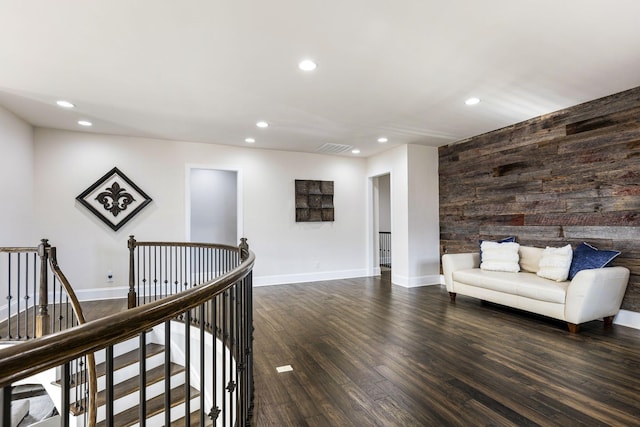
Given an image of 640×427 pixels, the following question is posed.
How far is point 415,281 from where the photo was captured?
598 centimetres

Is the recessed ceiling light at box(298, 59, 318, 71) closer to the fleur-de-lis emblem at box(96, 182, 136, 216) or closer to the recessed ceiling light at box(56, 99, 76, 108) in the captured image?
the recessed ceiling light at box(56, 99, 76, 108)

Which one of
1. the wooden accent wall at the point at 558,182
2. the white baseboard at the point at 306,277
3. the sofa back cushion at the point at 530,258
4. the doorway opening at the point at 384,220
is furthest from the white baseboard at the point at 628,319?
the doorway opening at the point at 384,220

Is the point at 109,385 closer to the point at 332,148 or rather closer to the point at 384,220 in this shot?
the point at 332,148

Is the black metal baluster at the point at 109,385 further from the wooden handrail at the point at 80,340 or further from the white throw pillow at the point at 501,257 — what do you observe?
the white throw pillow at the point at 501,257

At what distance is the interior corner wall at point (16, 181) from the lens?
4.08 m

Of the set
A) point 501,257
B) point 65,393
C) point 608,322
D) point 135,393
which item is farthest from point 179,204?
point 608,322

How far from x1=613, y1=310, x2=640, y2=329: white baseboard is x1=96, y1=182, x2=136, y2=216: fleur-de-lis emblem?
22.7 feet

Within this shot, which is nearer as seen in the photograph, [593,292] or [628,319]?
[593,292]

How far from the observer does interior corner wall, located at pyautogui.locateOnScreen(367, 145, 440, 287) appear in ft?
19.5

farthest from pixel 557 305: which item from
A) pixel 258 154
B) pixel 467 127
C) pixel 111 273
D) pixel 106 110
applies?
pixel 111 273

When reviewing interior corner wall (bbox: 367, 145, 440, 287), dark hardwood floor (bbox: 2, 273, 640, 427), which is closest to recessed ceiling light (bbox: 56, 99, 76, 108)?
dark hardwood floor (bbox: 2, 273, 640, 427)

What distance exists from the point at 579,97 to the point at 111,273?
6954mm

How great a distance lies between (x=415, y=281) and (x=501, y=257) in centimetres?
166

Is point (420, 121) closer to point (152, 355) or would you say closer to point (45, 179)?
point (152, 355)
